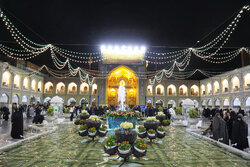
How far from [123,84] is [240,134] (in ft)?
94.1

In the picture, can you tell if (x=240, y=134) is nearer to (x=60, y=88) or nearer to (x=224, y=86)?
(x=224, y=86)

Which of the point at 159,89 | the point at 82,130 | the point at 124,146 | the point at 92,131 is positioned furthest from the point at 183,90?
the point at 124,146

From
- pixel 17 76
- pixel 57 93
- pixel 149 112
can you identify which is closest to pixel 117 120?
pixel 149 112

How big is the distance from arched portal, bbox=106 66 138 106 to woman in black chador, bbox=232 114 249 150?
27.5 m

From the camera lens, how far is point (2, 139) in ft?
24.7

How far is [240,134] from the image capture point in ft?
20.4

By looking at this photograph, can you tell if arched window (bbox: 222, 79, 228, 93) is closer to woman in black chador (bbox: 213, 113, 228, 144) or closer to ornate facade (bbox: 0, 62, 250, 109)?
ornate facade (bbox: 0, 62, 250, 109)

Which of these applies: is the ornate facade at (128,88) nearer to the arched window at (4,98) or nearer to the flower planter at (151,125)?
the arched window at (4,98)

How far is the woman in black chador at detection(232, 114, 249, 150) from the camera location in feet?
20.2

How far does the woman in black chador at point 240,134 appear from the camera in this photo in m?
6.17

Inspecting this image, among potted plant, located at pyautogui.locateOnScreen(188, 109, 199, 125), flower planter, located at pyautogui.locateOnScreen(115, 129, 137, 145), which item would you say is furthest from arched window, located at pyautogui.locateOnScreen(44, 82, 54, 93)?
flower planter, located at pyautogui.locateOnScreen(115, 129, 137, 145)

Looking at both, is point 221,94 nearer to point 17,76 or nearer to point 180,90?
point 180,90

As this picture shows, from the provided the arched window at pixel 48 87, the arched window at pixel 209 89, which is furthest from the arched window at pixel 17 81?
the arched window at pixel 209 89

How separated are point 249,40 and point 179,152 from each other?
13219 mm
